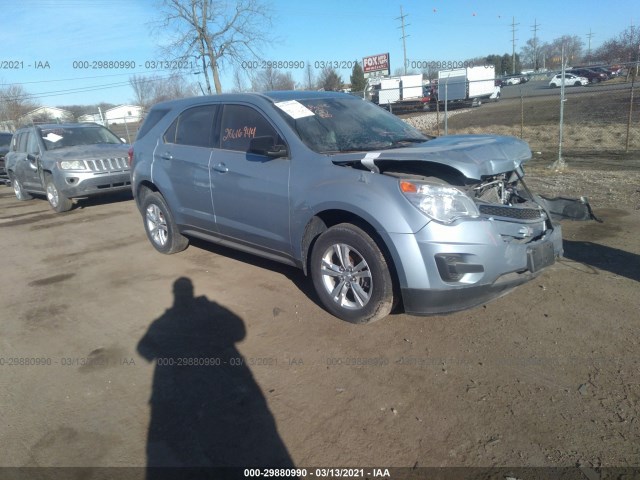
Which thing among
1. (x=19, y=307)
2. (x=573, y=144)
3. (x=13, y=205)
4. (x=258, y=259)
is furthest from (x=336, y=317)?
(x=573, y=144)

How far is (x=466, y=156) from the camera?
3.53 meters

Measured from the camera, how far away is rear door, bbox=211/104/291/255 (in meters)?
4.29

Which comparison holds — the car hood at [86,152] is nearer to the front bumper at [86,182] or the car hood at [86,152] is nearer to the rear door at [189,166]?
the front bumper at [86,182]

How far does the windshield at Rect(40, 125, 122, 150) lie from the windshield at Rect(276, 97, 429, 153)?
7.64m

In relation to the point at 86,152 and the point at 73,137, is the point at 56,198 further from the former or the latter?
the point at 73,137

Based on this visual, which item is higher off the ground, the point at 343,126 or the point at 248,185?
the point at 343,126

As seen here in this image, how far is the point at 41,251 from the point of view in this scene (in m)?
7.07

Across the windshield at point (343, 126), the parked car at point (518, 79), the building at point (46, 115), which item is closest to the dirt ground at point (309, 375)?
the windshield at point (343, 126)

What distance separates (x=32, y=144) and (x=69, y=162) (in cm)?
202

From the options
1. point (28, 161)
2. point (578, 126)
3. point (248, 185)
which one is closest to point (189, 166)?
point (248, 185)

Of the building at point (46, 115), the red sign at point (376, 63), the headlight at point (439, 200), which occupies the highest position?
the red sign at point (376, 63)

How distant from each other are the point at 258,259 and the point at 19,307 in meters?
2.59

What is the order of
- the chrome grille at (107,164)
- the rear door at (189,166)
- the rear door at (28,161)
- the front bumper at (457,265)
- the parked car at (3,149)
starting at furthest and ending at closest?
the parked car at (3,149) → the rear door at (28,161) → the chrome grille at (107,164) → the rear door at (189,166) → the front bumper at (457,265)

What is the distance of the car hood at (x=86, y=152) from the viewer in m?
9.49
